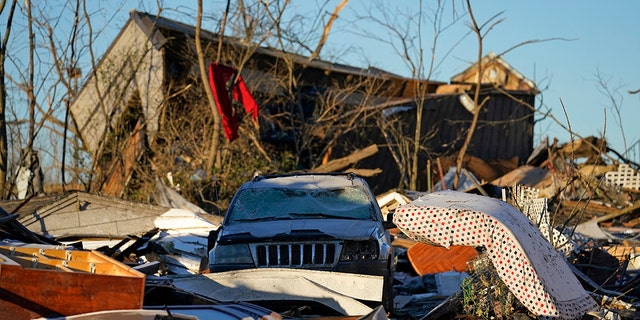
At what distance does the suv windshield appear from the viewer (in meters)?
11.5

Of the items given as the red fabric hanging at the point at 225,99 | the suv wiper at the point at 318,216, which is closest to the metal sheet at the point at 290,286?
the suv wiper at the point at 318,216

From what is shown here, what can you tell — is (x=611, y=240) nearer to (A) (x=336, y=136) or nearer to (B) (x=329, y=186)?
(B) (x=329, y=186)

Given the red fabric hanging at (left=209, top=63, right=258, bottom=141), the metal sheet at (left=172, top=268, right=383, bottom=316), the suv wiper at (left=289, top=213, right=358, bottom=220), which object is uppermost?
the red fabric hanging at (left=209, top=63, right=258, bottom=141)

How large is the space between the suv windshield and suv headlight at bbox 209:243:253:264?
0.94 meters

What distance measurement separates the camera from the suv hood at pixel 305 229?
10.5m

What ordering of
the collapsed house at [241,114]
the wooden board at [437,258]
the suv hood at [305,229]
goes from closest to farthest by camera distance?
1. the suv hood at [305,229]
2. the wooden board at [437,258]
3. the collapsed house at [241,114]

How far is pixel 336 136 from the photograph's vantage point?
2738 cm

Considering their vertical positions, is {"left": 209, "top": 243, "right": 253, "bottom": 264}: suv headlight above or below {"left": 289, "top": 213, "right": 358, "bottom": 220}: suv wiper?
below

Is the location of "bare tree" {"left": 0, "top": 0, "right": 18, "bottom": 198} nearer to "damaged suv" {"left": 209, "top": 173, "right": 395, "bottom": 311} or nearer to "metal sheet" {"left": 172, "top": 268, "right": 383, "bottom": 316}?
"damaged suv" {"left": 209, "top": 173, "right": 395, "bottom": 311}

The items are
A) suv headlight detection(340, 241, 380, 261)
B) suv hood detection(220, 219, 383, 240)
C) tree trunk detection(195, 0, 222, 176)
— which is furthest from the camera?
tree trunk detection(195, 0, 222, 176)

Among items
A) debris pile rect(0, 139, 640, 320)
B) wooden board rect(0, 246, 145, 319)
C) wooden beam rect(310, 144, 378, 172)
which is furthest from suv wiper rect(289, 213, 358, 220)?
wooden beam rect(310, 144, 378, 172)

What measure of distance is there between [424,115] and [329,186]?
18748 mm

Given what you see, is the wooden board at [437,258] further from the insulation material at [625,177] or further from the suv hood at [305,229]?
the insulation material at [625,177]

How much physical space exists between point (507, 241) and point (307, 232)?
2.36 m
